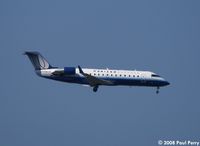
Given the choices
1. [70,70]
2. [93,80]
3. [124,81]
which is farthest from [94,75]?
[124,81]

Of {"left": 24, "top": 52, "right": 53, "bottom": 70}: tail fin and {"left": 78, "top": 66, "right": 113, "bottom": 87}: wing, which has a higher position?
{"left": 24, "top": 52, "right": 53, "bottom": 70}: tail fin

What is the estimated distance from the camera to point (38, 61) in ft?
481

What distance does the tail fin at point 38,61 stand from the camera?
146m

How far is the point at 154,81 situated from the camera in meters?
148

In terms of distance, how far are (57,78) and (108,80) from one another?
21.0 feet

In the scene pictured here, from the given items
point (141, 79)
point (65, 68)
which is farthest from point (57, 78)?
point (141, 79)

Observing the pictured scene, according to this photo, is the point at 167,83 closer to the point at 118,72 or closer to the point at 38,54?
the point at 118,72

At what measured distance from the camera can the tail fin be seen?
146250 millimetres

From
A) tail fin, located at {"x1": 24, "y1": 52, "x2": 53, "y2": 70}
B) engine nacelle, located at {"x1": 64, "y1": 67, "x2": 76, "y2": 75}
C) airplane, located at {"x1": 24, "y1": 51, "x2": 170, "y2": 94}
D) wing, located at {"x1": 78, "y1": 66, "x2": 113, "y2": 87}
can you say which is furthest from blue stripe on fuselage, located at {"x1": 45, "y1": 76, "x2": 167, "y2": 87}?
tail fin, located at {"x1": 24, "y1": 52, "x2": 53, "y2": 70}

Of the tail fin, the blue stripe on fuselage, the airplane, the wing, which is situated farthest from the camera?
the tail fin

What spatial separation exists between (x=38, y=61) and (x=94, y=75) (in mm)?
7540

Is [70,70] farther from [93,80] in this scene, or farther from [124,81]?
[124,81]

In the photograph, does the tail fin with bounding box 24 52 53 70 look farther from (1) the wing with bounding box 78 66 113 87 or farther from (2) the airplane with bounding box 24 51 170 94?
(1) the wing with bounding box 78 66 113 87

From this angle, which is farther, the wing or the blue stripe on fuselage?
the blue stripe on fuselage
